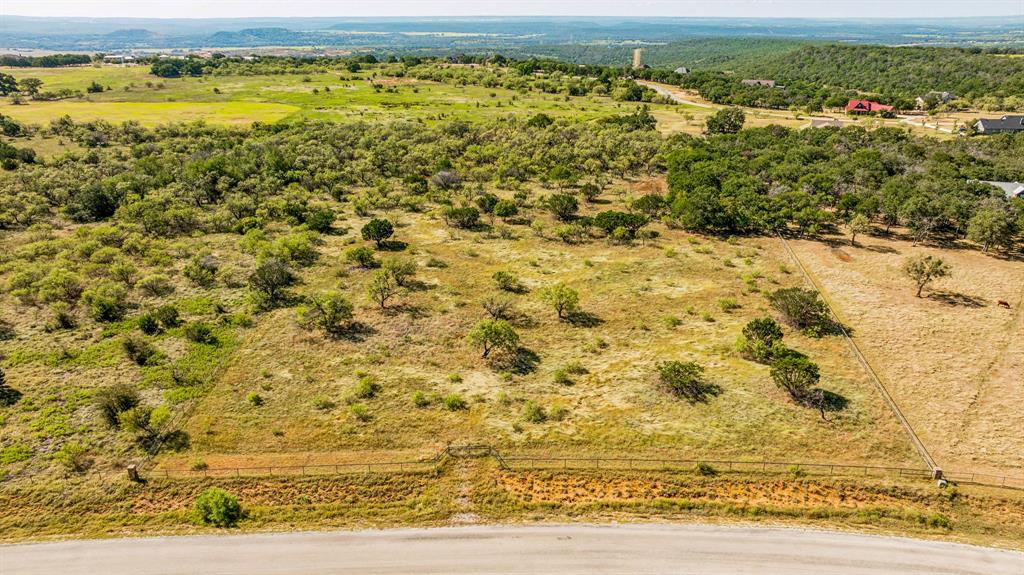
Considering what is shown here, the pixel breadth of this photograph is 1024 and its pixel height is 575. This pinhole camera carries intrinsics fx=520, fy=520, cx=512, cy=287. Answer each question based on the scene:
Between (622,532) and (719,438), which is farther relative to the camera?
(719,438)

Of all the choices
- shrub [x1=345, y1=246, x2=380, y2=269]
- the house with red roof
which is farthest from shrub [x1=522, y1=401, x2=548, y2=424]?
the house with red roof

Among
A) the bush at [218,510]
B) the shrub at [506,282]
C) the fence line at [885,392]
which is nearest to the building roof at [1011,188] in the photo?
the fence line at [885,392]

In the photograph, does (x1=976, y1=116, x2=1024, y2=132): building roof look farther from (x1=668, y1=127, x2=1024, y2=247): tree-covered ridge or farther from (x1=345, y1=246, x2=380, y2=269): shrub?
(x1=345, y1=246, x2=380, y2=269): shrub

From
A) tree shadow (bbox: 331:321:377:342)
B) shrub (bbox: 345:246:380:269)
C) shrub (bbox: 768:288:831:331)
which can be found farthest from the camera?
shrub (bbox: 345:246:380:269)

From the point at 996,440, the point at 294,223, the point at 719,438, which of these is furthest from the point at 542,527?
the point at 294,223

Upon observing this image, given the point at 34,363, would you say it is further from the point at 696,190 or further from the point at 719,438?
the point at 696,190

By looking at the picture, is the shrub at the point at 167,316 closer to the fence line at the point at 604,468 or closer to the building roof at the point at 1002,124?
the fence line at the point at 604,468
